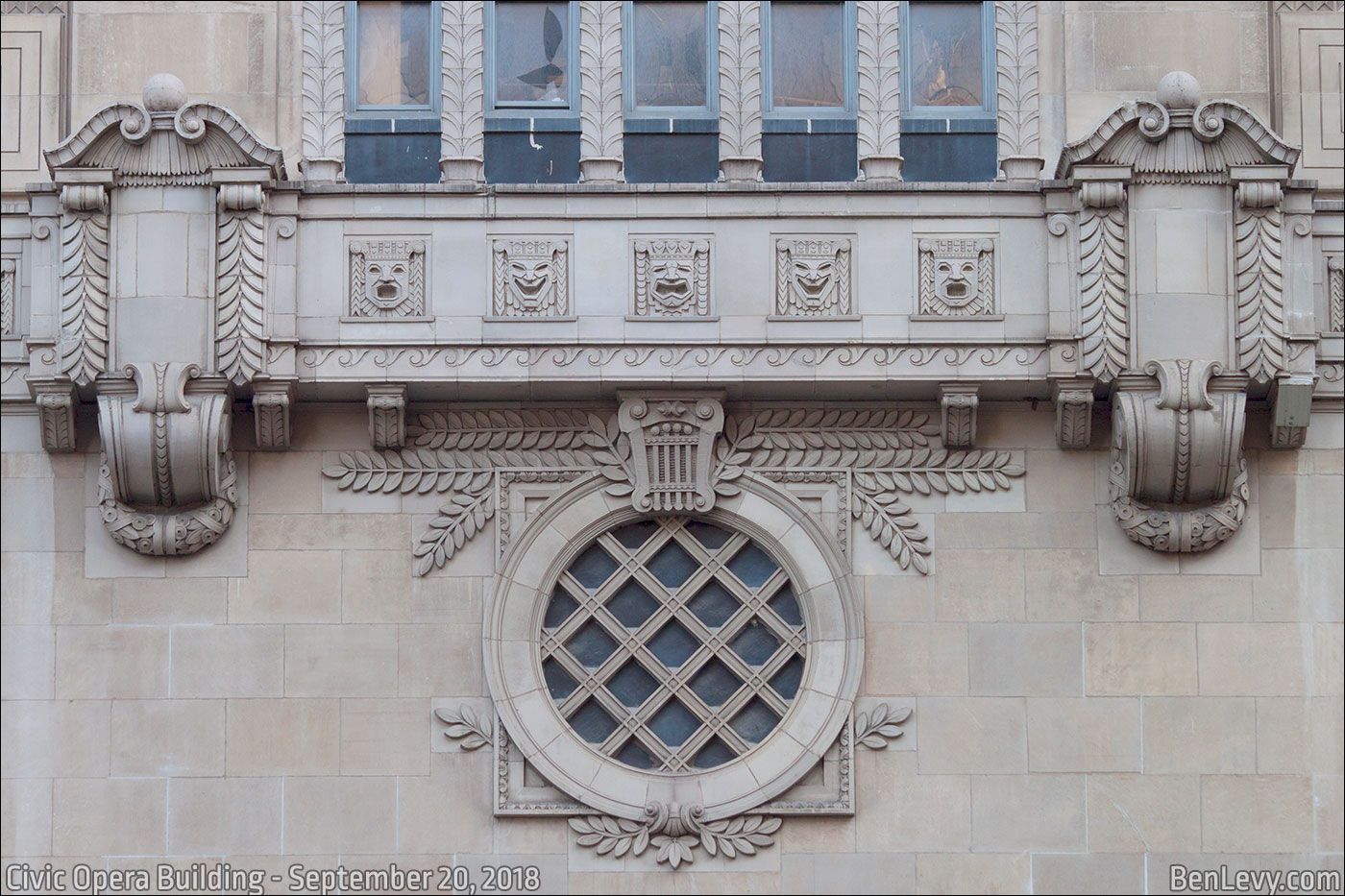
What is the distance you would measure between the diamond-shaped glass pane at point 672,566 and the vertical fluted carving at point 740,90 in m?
2.75

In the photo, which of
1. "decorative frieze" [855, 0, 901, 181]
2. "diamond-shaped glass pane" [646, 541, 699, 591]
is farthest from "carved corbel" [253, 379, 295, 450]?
"decorative frieze" [855, 0, 901, 181]

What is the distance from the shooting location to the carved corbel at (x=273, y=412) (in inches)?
728

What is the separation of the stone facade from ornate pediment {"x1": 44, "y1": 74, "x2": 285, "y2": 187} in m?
0.04

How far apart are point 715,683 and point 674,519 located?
4.01 ft

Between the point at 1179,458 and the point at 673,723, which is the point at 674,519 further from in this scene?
the point at 1179,458

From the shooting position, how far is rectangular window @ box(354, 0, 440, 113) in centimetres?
1950

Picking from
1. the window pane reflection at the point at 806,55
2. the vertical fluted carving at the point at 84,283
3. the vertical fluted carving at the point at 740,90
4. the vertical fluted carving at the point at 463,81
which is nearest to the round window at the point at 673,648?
the vertical fluted carving at the point at 740,90

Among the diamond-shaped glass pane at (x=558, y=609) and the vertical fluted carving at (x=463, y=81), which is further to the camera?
the vertical fluted carving at (x=463, y=81)

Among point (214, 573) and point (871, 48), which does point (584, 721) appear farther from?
point (871, 48)

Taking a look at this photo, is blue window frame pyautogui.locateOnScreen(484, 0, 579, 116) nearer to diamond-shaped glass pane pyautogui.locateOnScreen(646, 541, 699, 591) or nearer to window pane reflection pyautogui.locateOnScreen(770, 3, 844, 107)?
window pane reflection pyautogui.locateOnScreen(770, 3, 844, 107)

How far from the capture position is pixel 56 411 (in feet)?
61.1

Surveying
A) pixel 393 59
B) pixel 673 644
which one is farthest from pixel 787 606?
pixel 393 59

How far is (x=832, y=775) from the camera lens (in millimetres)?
18406

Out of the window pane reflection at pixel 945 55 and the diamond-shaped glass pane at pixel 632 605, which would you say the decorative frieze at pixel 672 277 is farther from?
the window pane reflection at pixel 945 55
